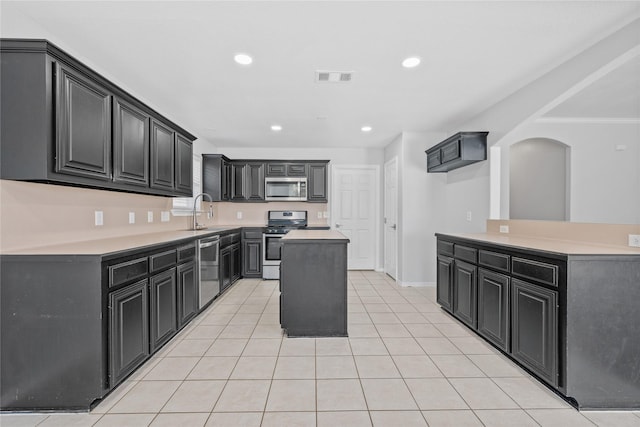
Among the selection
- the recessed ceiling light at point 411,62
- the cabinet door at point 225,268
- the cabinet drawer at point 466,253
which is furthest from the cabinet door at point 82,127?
the cabinet drawer at point 466,253

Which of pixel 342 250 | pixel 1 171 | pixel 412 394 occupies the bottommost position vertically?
pixel 412 394

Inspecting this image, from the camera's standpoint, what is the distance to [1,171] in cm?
183

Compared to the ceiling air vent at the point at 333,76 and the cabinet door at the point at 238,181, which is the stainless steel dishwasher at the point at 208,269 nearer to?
the cabinet door at the point at 238,181

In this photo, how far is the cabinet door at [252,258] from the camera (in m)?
5.50

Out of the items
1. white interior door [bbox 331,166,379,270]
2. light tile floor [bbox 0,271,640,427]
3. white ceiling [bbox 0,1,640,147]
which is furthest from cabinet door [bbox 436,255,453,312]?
white interior door [bbox 331,166,379,270]

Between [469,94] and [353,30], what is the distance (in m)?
1.84

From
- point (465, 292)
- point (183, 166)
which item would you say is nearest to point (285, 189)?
point (183, 166)

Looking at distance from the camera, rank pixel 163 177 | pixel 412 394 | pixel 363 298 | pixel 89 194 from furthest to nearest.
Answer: pixel 363 298 < pixel 163 177 < pixel 89 194 < pixel 412 394

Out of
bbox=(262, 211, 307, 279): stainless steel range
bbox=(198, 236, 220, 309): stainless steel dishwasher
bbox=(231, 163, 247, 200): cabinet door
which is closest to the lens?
bbox=(198, 236, 220, 309): stainless steel dishwasher

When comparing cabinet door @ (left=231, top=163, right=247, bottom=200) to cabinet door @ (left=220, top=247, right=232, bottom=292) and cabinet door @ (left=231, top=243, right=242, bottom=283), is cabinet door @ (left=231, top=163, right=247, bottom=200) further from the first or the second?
cabinet door @ (left=220, top=247, right=232, bottom=292)

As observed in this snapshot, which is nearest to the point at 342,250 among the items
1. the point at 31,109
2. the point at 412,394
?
the point at 412,394

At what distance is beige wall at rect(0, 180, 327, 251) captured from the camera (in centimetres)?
196

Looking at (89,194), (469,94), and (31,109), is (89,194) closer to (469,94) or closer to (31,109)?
(31,109)

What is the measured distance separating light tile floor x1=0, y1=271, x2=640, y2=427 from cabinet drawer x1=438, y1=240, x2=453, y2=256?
2.58 ft
